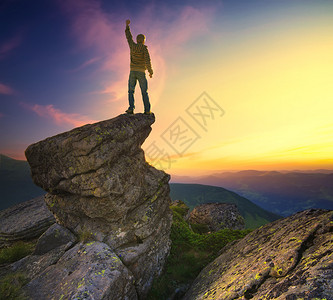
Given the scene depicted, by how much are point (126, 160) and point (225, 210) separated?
21.1 metres

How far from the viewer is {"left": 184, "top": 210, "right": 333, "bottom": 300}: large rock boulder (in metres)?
4.40

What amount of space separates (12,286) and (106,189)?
6.02 m

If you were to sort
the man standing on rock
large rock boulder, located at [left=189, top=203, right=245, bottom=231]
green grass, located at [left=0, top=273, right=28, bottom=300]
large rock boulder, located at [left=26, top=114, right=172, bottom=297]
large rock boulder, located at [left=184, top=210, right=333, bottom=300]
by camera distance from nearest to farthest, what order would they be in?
large rock boulder, located at [left=184, top=210, right=333, bottom=300], green grass, located at [left=0, top=273, right=28, bottom=300], large rock boulder, located at [left=26, top=114, right=172, bottom=297], the man standing on rock, large rock boulder, located at [left=189, top=203, right=245, bottom=231]

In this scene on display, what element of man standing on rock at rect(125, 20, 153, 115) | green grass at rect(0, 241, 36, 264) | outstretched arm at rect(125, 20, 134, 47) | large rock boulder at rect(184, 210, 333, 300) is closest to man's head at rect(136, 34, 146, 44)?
man standing on rock at rect(125, 20, 153, 115)

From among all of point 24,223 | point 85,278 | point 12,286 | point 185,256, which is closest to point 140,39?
point 85,278

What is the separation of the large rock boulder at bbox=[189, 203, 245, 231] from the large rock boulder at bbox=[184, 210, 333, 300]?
55.7ft

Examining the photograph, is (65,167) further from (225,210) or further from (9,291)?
(225,210)

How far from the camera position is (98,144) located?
422 inches

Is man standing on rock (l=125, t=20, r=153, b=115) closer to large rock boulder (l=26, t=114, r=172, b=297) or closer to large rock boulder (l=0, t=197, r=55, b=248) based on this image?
large rock boulder (l=26, t=114, r=172, b=297)

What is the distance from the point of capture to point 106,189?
34.6 feet

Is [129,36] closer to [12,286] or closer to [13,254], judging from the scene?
[12,286]

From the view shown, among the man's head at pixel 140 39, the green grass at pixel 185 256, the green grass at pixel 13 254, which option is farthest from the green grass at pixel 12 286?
the man's head at pixel 140 39

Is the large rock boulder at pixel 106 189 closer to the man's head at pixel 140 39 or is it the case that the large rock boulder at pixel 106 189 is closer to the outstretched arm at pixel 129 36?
the outstretched arm at pixel 129 36

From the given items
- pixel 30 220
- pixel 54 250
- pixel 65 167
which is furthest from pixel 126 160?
pixel 30 220
